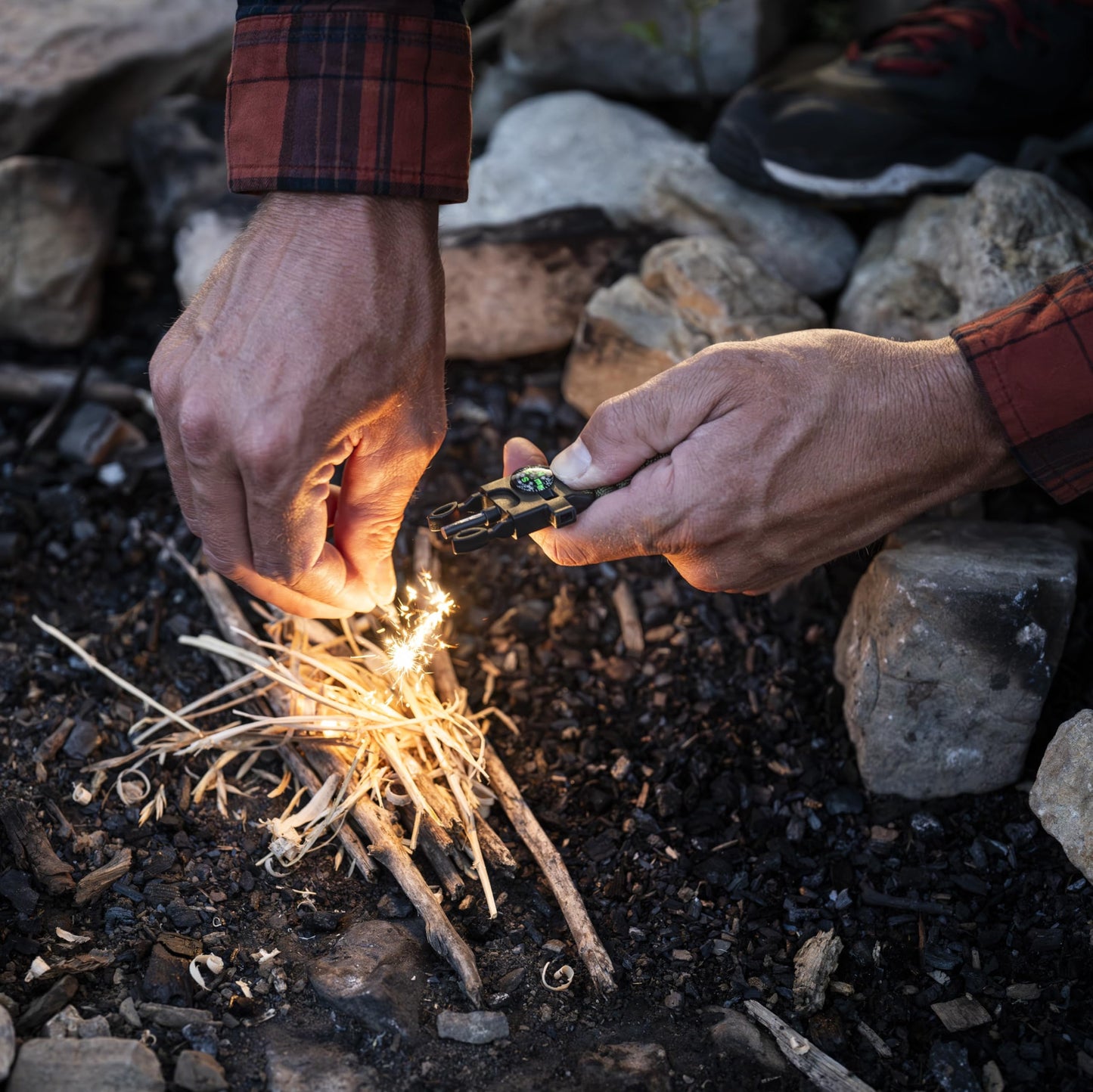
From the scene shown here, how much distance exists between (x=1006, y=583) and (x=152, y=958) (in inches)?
77.5

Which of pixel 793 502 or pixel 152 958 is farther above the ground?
pixel 793 502

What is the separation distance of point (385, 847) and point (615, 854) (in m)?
0.52

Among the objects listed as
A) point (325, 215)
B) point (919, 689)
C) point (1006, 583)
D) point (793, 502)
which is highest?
point (325, 215)

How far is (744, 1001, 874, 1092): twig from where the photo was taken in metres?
1.80

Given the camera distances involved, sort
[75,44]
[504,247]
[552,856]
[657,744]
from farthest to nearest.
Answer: [75,44]
[504,247]
[657,744]
[552,856]

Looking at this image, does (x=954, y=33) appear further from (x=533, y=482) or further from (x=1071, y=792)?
(x=1071, y=792)

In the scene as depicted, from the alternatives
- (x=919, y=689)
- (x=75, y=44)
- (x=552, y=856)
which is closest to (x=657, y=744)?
(x=552, y=856)

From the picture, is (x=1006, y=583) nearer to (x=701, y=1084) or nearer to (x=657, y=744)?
(x=657, y=744)

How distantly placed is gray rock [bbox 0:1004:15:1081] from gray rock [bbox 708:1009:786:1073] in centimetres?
121

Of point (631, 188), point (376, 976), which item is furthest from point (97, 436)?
point (376, 976)

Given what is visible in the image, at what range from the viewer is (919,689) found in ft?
7.71

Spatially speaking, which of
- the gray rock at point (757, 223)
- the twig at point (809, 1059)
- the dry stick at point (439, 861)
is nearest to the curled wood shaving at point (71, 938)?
the dry stick at point (439, 861)

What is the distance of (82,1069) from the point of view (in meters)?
1.65

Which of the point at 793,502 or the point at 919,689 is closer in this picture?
the point at 793,502
